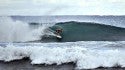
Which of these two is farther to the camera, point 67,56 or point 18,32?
point 18,32

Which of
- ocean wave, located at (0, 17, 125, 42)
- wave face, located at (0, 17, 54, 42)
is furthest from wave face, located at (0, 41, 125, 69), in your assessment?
wave face, located at (0, 17, 54, 42)

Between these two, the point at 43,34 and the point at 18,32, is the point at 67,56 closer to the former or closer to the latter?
the point at 43,34

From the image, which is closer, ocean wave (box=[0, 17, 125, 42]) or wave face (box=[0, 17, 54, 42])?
ocean wave (box=[0, 17, 125, 42])

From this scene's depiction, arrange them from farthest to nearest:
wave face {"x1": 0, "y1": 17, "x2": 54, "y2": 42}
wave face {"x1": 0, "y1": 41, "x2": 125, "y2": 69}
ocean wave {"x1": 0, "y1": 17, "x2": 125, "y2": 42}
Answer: wave face {"x1": 0, "y1": 17, "x2": 54, "y2": 42}
ocean wave {"x1": 0, "y1": 17, "x2": 125, "y2": 42}
wave face {"x1": 0, "y1": 41, "x2": 125, "y2": 69}

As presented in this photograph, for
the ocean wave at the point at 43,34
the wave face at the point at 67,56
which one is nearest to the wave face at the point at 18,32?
the ocean wave at the point at 43,34

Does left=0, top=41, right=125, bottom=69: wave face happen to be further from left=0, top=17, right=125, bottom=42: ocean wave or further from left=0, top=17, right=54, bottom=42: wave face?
left=0, top=17, right=54, bottom=42: wave face

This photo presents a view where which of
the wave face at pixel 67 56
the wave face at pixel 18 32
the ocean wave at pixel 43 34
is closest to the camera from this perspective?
the wave face at pixel 67 56

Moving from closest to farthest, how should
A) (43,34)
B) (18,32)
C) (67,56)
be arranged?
(67,56), (43,34), (18,32)

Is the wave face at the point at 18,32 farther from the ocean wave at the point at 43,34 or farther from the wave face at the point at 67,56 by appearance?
the wave face at the point at 67,56

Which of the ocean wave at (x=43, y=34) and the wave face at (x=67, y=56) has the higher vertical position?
the wave face at (x=67, y=56)

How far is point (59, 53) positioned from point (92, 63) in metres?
1.65

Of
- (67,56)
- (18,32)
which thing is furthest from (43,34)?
(67,56)

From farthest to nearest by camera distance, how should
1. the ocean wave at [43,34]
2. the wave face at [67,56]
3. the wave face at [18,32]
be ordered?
the wave face at [18,32] → the ocean wave at [43,34] → the wave face at [67,56]

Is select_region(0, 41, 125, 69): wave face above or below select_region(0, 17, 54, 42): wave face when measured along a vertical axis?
above
